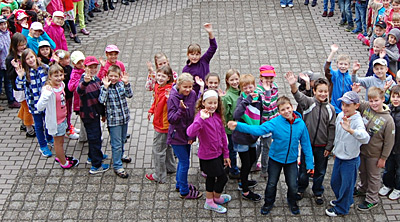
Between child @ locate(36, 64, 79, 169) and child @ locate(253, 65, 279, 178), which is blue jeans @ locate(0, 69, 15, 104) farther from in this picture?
child @ locate(253, 65, 279, 178)

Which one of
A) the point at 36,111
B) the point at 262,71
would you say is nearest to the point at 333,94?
the point at 262,71

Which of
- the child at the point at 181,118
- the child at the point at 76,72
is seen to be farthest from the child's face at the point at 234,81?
the child at the point at 76,72

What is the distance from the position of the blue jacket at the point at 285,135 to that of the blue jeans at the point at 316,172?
1.37ft

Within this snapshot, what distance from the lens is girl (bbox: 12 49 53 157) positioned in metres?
7.05

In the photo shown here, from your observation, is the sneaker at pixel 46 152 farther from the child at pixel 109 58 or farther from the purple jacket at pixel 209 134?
A: the purple jacket at pixel 209 134

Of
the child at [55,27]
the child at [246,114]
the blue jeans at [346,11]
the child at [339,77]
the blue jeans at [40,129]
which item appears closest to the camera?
the child at [246,114]

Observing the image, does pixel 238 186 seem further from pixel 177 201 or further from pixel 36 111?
pixel 36 111

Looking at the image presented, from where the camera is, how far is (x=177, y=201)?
6.52m

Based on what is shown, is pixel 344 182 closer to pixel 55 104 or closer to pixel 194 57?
pixel 194 57

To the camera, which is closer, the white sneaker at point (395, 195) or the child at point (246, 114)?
the child at point (246, 114)

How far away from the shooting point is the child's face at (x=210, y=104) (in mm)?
5613

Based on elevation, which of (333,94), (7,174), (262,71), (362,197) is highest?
(262,71)

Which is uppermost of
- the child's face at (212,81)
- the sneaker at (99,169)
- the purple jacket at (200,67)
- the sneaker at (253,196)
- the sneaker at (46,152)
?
the child's face at (212,81)

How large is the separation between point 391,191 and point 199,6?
7858 millimetres
